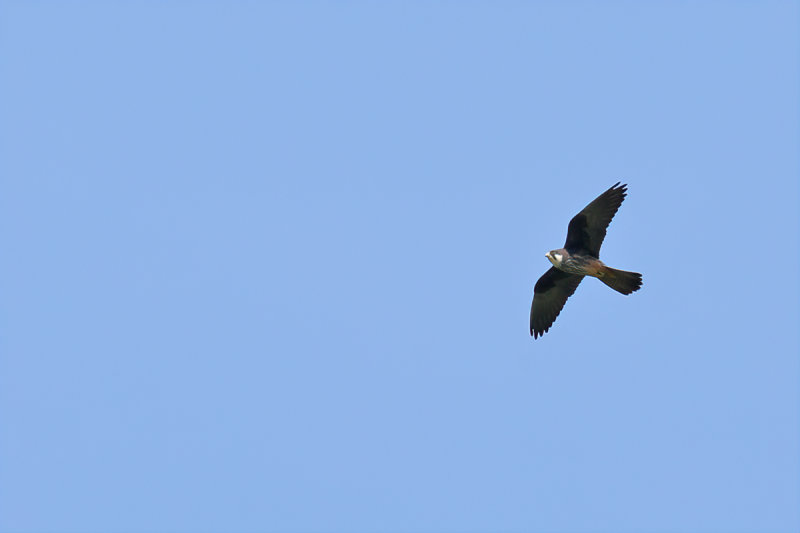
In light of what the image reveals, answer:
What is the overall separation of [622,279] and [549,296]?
2401 millimetres

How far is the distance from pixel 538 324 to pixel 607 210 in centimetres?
340

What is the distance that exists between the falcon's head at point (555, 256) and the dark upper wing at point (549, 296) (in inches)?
41.7

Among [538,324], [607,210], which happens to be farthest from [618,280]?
[538,324]

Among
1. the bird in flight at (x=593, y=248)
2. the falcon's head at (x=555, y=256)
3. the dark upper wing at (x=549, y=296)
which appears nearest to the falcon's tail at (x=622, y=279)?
the bird in flight at (x=593, y=248)

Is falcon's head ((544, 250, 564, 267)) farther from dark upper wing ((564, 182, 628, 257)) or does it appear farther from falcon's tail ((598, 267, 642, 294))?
falcon's tail ((598, 267, 642, 294))

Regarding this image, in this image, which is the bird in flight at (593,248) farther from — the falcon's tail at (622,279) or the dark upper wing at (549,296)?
the dark upper wing at (549,296)

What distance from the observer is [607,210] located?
1695 cm

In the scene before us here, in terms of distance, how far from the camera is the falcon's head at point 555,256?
17.5 metres

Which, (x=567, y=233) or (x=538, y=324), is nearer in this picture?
(x=567, y=233)

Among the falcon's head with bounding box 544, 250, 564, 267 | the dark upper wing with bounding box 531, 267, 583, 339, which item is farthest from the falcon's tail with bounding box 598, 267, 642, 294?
the dark upper wing with bounding box 531, 267, 583, 339

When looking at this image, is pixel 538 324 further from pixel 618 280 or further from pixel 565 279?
pixel 618 280

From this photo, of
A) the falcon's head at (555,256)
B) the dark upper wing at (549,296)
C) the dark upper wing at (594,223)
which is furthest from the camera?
the dark upper wing at (549,296)

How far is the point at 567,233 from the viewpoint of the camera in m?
17.5

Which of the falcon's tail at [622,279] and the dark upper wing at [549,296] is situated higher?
the dark upper wing at [549,296]
